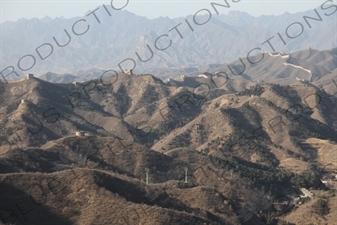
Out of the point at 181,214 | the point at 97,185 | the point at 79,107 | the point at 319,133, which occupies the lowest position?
the point at 319,133

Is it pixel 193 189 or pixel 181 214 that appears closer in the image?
pixel 181 214

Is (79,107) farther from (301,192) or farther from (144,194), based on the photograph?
(144,194)

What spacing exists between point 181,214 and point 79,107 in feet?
269

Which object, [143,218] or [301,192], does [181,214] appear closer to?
[143,218]

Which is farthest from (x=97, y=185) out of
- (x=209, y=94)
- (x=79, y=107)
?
(x=209, y=94)

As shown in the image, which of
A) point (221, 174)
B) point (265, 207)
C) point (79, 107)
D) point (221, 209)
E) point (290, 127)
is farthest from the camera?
point (79, 107)

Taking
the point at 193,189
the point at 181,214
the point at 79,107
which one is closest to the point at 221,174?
the point at 193,189

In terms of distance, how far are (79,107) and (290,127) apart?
5017cm

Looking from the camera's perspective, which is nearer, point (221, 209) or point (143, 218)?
point (143, 218)

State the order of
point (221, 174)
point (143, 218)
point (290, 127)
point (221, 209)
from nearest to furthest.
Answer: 1. point (143, 218)
2. point (221, 209)
3. point (221, 174)
4. point (290, 127)

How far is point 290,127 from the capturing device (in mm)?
94375

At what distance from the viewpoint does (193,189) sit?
166 ft

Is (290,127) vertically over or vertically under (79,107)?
under

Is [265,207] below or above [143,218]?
below
